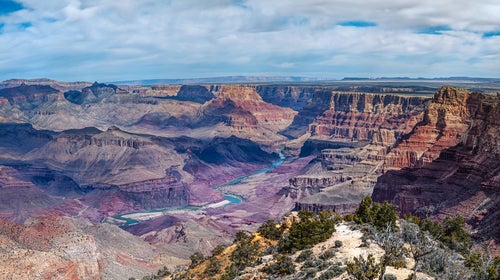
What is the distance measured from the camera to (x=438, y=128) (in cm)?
10950

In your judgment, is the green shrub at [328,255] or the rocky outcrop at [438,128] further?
the rocky outcrop at [438,128]

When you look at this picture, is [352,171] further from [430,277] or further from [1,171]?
[430,277]

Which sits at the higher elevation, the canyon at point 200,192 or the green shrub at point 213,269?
the green shrub at point 213,269

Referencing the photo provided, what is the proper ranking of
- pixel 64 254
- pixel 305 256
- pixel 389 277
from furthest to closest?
pixel 64 254 < pixel 305 256 < pixel 389 277

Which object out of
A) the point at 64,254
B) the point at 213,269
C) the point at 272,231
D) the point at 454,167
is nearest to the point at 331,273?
the point at 272,231

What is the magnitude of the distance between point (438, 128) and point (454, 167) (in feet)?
88.1

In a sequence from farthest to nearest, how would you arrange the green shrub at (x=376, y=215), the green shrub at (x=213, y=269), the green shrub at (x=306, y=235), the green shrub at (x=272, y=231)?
the green shrub at (x=272, y=231), the green shrub at (x=213, y=269), the green shrub at (x=376, y=215), the green shrub at (x=306, y=235)

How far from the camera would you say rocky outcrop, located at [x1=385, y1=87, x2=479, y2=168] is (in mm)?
104000

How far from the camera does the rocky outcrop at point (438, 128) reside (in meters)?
104

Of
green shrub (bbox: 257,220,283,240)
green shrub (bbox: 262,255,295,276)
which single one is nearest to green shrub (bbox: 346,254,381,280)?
green shrub (bbox: 262,255,295,276)

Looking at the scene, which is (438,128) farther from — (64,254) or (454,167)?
(64,254)

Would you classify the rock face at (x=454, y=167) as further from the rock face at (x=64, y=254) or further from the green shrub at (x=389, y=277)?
the rock face at (x=64, y=254)

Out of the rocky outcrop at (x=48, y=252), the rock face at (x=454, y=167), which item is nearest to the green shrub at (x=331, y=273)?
the rocky outcrop at (x=48, y=252)

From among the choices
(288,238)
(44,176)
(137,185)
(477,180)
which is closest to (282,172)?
(137,185)
